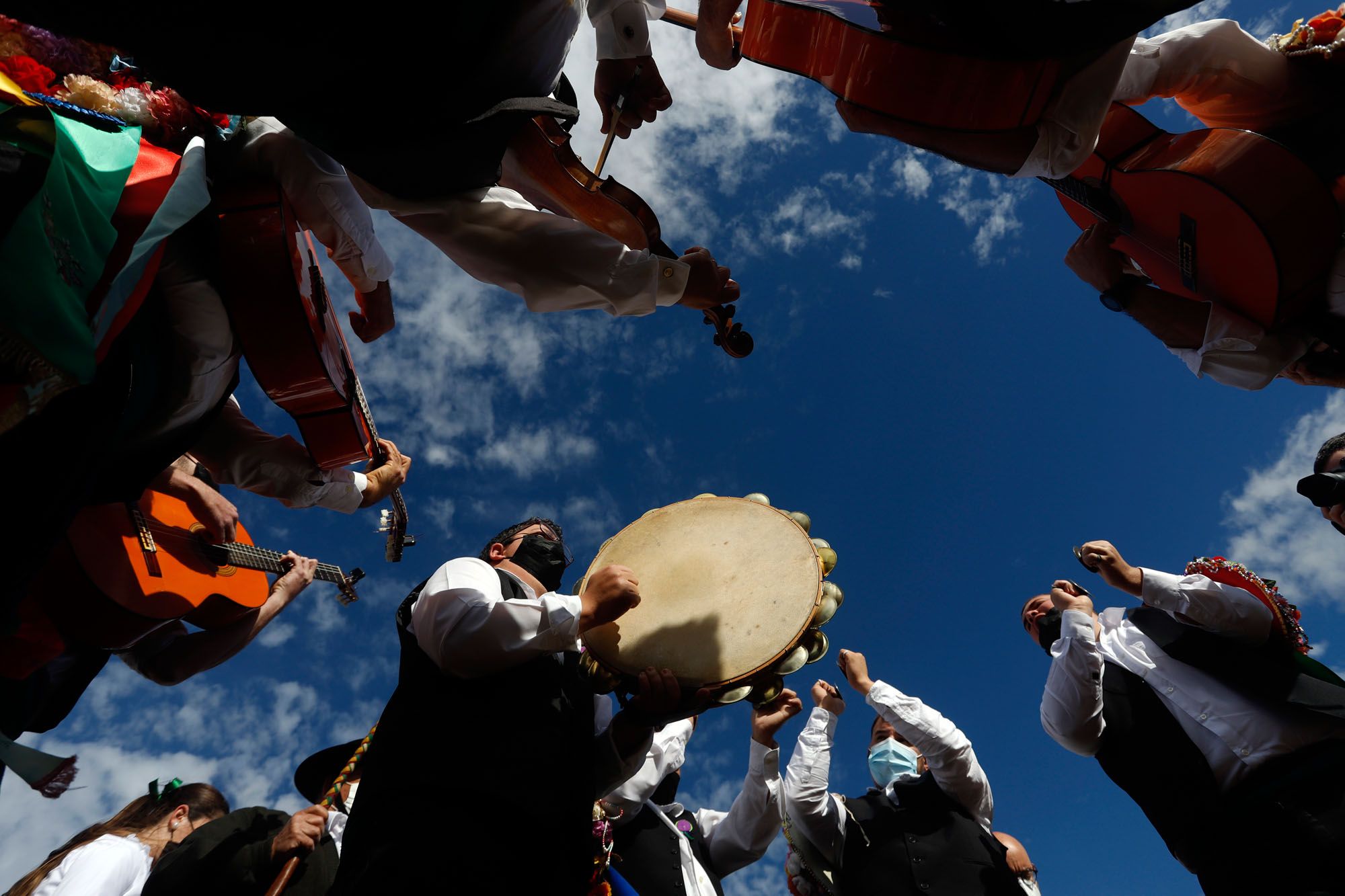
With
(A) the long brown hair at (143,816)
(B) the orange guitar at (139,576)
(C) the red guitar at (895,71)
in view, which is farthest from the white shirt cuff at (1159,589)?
(A) the long brown hair at (143,816)

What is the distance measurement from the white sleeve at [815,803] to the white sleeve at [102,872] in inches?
138

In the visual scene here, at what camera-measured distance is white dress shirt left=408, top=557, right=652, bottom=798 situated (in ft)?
7.73

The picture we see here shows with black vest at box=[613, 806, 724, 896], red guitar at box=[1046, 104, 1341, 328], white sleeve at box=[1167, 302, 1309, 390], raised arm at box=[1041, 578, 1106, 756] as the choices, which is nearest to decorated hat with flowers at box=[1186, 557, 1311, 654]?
raised arm at box=[1041, 578, 1106, 756]

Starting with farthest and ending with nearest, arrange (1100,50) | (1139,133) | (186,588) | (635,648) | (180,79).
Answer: (186,588) < (1139,133) < (635,648) < (1100,50) < (180,79)

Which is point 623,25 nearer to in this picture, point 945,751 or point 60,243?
point 60,243

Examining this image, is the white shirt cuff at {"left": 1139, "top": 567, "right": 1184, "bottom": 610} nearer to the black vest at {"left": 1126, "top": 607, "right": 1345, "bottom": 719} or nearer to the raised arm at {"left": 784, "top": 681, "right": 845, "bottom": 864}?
the black vest at {"left": 1126, "top": 607, "right": 1345, "bottom": 719}

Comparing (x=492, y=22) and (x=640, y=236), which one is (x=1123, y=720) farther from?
(x=492, y=22)

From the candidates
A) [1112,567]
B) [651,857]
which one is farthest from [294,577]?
[1112,567]

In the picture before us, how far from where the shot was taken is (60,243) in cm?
177

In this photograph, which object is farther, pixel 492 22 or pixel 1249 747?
pixel 1249 747

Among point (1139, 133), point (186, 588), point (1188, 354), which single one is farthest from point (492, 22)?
point (1188, 354)

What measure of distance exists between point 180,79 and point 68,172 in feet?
1.22

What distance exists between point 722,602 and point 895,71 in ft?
7.09

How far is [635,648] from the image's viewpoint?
279 centimetres
